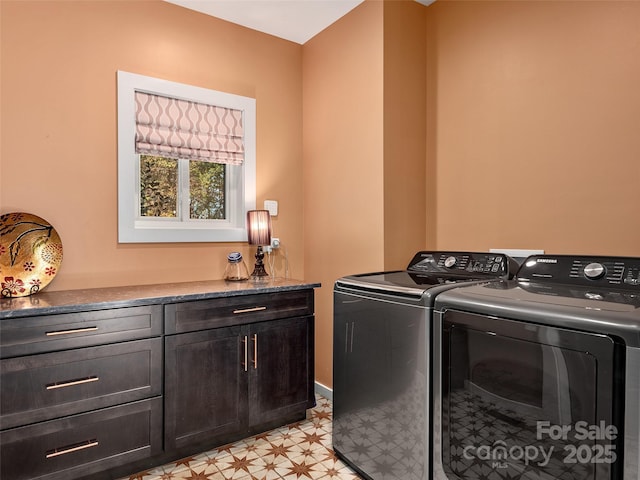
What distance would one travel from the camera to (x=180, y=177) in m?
2.81

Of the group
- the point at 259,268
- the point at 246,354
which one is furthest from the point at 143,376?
the point at 259,268

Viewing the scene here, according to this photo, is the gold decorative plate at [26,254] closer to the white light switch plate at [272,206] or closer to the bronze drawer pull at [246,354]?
the bronze drawer pull at [246,354]

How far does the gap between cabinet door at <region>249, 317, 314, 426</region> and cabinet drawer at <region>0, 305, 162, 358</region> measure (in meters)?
0.56

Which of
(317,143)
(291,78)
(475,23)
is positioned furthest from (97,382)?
(475,23)

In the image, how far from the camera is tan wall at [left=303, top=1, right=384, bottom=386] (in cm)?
256

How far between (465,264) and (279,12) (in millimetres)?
1982

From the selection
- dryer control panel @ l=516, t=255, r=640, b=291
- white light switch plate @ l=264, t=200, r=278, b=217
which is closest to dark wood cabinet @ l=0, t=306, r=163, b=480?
white light switch plate @ l=264, t=200, r=278, b=217

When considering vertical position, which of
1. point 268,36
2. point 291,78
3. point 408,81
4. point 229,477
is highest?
point 268,36

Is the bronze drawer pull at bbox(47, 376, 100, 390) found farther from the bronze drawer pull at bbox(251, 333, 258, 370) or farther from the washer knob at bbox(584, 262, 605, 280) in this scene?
the washer knob at bbox(584, 262, 605, 280)

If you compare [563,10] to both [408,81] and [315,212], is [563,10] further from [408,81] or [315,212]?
[315,212]

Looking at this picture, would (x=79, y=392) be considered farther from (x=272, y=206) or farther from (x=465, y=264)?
(x=465, y=264)

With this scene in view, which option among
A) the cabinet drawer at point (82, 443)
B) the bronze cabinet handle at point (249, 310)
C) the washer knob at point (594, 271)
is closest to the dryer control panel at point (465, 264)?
the washer knob at point (594, 271)

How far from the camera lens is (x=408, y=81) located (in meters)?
2.65

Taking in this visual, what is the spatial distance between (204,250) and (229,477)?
1.34 m
